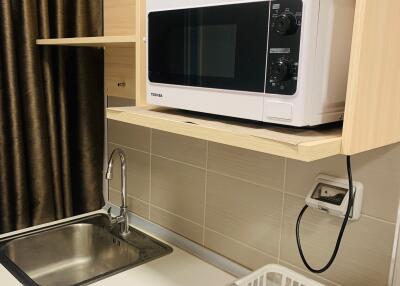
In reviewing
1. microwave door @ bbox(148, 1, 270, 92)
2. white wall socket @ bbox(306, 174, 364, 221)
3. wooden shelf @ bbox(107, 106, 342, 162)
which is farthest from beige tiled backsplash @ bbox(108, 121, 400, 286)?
microwave door @ bbox(148, 1, 270, 92)

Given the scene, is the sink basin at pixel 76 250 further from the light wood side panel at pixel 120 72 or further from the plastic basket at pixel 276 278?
the light wood side panel at pixel 120 72

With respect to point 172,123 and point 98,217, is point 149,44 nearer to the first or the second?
point 172,123

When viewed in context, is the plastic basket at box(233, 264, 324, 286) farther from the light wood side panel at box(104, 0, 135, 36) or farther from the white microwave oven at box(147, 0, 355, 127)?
the light wood side panel at box(104, 0, 135, 36)

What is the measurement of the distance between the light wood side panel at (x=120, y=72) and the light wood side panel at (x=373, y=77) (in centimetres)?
98

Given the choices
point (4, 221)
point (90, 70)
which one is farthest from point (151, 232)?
Answer: point (90, 70)

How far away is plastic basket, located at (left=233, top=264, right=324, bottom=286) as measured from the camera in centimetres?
104

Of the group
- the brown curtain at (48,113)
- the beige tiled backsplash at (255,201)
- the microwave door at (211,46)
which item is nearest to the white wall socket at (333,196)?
the beige tiled backsplash at (255,201)

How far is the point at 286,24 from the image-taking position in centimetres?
66

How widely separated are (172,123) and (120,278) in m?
0.65

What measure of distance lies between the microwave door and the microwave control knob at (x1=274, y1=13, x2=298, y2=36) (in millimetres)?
34

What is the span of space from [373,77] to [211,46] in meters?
0.32

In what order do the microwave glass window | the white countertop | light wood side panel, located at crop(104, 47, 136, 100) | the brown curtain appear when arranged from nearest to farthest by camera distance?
the microwave glass window < the white countertop < the brown curtain < light wood side panel, located at crop(104, 47, 136, 100)

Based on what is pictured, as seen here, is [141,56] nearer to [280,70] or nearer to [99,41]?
[99,41]

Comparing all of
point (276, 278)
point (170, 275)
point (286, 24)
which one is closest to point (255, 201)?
point (276, 278)
